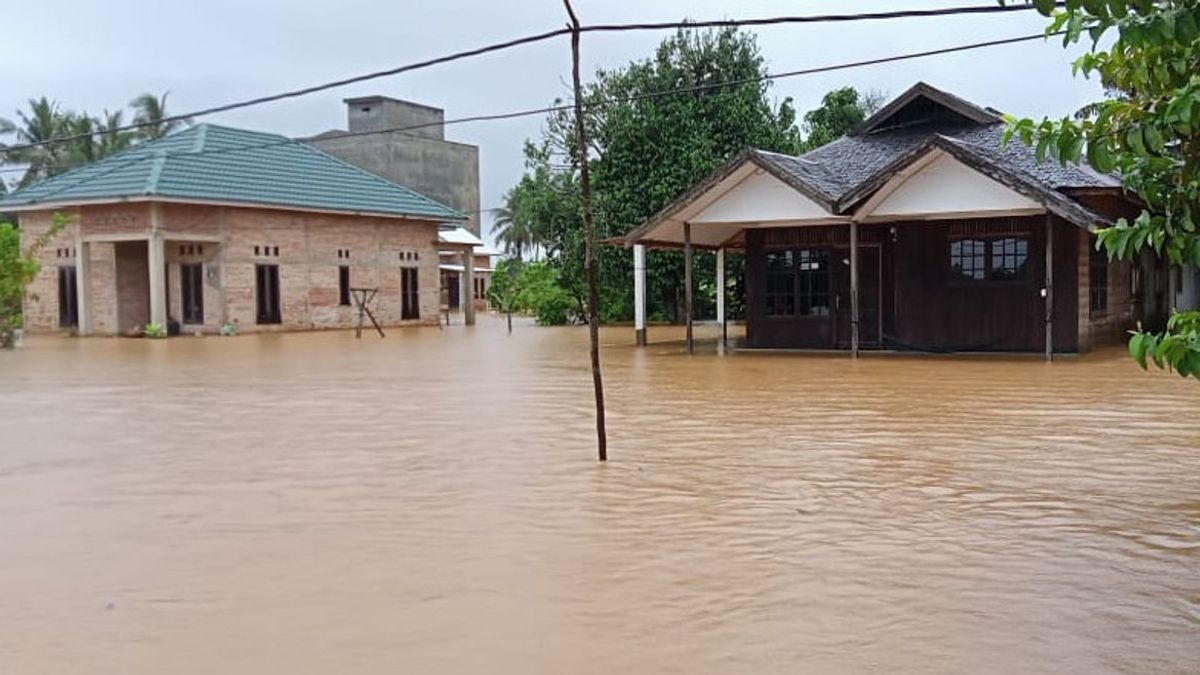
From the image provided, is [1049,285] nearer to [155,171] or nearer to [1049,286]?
[1049,286]

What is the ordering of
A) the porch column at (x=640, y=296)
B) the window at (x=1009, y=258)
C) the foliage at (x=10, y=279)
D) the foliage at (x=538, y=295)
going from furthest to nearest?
1. the foliage at (x=538, y=295)
2. the foliage at (x=10, y=279)
3. the porch column at (x=640, y=296)
4. the window at (x=1009, y=258)

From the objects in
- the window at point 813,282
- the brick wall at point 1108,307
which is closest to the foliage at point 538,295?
the window at point 813,282

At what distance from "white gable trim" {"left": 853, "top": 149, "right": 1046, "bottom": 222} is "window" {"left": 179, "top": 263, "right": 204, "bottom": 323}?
20.3 metres

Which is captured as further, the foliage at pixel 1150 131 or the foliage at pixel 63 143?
the foliage at pixel 63 143

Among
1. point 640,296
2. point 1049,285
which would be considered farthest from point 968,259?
point 640,296

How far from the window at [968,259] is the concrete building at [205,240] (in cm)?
1965

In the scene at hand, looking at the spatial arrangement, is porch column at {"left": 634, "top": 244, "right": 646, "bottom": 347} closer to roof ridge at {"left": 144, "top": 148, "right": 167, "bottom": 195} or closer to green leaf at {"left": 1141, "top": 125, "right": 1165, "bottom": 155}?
roof ridge at {"left": 144, "top": 148, "right": 167, "bottom": 195}

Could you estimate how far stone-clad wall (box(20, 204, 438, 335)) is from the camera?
31.0m

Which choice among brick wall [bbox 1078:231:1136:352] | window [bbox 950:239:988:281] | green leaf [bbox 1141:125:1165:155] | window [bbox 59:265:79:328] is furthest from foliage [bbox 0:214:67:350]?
green leaf [bbox 1141:125:1165:155]

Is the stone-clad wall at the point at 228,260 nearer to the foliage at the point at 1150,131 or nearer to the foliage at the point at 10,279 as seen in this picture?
the foliage at the point at 10,279

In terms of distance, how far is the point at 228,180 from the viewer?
32094 mm

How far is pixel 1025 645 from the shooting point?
431 cm

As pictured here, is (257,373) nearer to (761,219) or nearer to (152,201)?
(761,219)

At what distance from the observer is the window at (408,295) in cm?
3762
